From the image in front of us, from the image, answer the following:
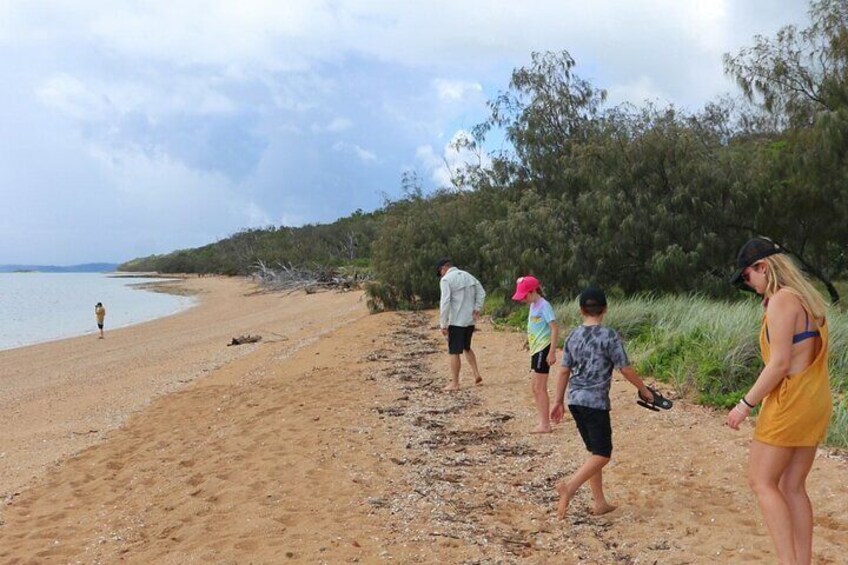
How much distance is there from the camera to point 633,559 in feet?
13.5

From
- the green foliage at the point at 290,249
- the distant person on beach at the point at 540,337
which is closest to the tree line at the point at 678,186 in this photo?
the distant person on beach at the point at 540,337

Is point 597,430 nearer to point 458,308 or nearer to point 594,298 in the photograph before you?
point 594,298

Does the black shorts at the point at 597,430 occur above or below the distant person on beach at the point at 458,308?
below

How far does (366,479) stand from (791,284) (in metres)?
3.63

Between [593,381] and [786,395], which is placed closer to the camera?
[786,395]

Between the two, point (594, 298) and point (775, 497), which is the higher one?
point (594, 298)

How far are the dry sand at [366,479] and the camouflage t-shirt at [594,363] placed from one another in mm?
815

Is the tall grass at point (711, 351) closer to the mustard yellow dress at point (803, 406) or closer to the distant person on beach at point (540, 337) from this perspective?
the distant person on beach at point (540, 337)

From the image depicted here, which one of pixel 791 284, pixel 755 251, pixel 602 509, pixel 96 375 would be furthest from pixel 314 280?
pixel 791 284

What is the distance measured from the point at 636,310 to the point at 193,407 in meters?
7.36

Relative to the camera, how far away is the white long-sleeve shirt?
916cm

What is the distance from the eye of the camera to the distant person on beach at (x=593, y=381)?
4.57 meters

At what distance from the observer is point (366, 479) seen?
581 centimetres

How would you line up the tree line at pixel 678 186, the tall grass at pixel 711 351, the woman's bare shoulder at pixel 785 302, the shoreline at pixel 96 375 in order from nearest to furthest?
1. the woman's bare shoulder at pixel 785 302
2. the tall grass at pixel 711 351
3. the shoreline at pixel 96 375
4. the tree line at pixel 678 186
